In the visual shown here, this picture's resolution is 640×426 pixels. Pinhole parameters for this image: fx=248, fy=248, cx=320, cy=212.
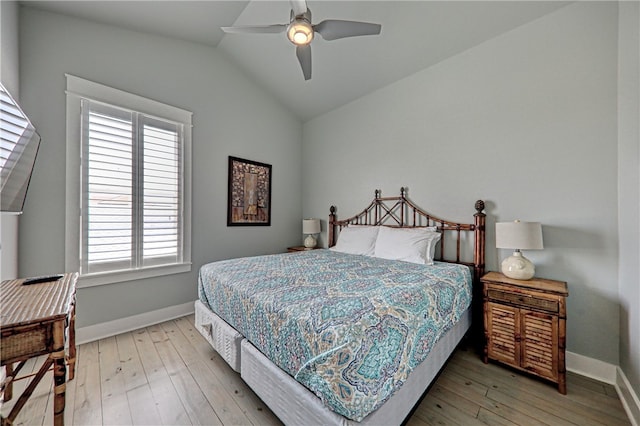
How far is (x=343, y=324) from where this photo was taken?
116 centimetres

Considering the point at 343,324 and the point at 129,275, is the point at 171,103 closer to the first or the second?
the point at 129,275

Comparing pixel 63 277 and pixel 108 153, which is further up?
pixel 108 153

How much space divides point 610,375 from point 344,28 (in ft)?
11.5

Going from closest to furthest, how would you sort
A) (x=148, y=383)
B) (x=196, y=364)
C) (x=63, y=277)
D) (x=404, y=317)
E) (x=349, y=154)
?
(x=404, y=317), (x=63, y=277), (x=148, y=383), (x=196, y=364), (x=349, y=154)

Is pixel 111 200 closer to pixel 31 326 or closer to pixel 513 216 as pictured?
pixel 31 326

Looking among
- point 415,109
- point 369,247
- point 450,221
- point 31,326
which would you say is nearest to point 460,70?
point 415,109

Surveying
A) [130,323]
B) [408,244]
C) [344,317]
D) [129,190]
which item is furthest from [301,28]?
[130,323]

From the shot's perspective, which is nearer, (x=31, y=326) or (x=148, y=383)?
(x=31, y=326)

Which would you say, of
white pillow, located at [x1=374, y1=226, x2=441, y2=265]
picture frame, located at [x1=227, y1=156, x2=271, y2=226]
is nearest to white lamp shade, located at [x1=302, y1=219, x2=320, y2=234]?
picture frame, located at [x1=227, y1=156, x2=271, y2=226]

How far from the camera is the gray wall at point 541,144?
2023 mm

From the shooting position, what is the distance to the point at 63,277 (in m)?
1.78

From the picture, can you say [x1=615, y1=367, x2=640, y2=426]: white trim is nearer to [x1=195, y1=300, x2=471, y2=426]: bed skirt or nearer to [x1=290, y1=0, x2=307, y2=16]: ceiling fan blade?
[x1=195, y1=300, x2=471, y2=426]: bed skirt

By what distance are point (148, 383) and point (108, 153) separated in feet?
7.61

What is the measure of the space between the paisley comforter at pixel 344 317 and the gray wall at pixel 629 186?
3.27ft
